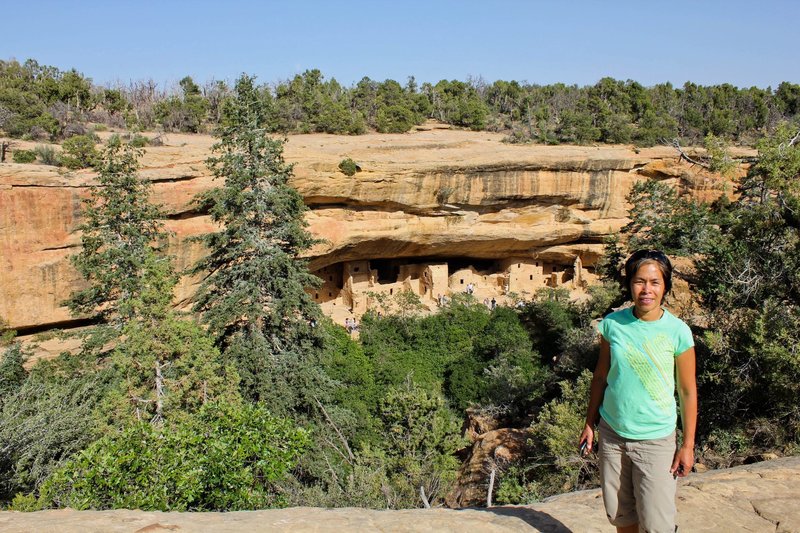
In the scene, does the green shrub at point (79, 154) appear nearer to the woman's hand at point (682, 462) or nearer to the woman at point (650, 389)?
the woman at point (650, 389)

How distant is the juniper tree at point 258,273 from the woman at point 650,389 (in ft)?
23.6

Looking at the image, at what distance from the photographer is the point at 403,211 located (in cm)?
1709

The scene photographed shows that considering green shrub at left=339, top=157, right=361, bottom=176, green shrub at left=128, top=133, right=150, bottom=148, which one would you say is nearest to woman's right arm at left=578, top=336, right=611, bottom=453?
green shrub at left=128, top=133, right=150, bottom=148

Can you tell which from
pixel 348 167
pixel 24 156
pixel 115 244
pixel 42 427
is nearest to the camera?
pixel 42 427

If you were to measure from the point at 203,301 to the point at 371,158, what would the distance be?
7.58 metres

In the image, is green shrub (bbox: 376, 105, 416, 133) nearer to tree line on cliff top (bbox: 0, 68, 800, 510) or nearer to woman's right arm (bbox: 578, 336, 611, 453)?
tree line on cliff top (bbox: 0, 68, 800, 510)

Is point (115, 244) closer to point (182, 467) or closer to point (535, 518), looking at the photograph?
point (182, 467)

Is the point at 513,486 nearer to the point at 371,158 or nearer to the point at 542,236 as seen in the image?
the point at 371,158

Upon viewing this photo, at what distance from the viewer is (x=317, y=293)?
1875 centimetres

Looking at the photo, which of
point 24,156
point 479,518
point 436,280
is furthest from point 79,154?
point 479,518

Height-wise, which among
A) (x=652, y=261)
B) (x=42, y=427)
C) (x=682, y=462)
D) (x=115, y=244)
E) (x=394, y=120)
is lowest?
(x=42, y=427)

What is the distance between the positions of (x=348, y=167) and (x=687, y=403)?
13.2m

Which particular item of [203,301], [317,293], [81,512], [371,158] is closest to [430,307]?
[317,293]

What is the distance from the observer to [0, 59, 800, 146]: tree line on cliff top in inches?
864
